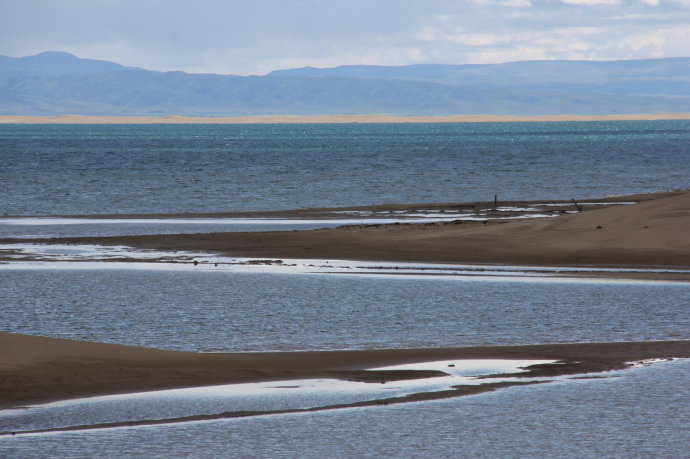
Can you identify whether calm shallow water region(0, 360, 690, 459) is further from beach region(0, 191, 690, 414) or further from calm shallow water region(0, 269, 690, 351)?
calm shallow water region(0, 269, 690, 351)

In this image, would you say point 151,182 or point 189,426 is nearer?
point 189,426

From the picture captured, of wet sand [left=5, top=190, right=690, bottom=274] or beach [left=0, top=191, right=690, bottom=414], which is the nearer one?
beach [left=0, top=191, right=690, bottom=414]

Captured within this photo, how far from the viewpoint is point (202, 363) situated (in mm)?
12977

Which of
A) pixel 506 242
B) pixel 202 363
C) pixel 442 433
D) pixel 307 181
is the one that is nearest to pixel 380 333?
pixel 202 363

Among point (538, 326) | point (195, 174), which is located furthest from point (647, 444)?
point (195, 174)

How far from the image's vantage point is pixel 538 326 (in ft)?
53.6

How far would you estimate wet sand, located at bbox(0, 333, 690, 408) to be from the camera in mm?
11586

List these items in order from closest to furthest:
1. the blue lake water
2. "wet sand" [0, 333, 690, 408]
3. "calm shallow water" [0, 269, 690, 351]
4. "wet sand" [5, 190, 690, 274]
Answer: the blue lake water
"wet sand" [0, 333, 690, 408]
"calm shallow water" [0, 269, 690, 351]
"wet sand" [5, 190, 690, 274]

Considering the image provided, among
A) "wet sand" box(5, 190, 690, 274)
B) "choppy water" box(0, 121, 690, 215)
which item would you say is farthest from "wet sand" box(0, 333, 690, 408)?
"choppy water" box(0, 121, 690, 215)

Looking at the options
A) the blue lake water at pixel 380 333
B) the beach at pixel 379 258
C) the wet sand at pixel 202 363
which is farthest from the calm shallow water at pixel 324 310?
the beach at pixel 379 258

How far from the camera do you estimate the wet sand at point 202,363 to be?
1159 centimetres

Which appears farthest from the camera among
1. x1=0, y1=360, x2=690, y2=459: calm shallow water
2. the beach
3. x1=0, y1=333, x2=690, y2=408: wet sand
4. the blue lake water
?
the beach

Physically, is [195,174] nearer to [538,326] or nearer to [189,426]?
[538,326]

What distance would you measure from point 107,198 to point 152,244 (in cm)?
2506
